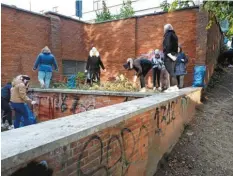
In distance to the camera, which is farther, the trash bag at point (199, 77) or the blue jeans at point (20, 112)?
the trash bag at point (199, 77)

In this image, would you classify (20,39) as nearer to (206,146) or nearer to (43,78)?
(43,78)

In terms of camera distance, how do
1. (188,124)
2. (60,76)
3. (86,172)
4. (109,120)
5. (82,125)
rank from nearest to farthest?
1. (86,172)
2. (82,125)
3. (109,120)
4. (188,124)
5. (60,76)

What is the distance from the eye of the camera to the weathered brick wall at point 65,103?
A: 713 centimetres

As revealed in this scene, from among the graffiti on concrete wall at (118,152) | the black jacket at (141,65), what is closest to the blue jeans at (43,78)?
the black jacket at (141,65)

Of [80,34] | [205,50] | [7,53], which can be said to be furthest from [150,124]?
[80,34]

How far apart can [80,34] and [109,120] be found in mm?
12293

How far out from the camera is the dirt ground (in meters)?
4.76

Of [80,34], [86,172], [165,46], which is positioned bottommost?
[86,172]

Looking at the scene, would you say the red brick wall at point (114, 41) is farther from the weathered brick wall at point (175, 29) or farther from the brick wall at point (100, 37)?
the weathered brick wall at point (175, 29)

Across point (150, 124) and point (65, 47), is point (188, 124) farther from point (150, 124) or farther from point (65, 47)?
point (65, 47)

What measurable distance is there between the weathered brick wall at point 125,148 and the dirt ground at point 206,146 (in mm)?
318

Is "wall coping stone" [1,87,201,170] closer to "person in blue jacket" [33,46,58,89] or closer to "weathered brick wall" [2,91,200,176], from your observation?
"weathered brick wall" [2,91,200,176]

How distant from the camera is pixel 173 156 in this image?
5.21 meters

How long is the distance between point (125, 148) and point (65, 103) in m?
5.21
